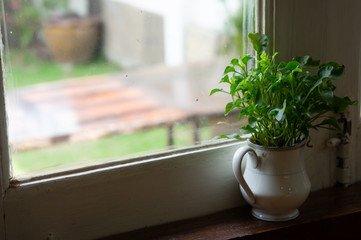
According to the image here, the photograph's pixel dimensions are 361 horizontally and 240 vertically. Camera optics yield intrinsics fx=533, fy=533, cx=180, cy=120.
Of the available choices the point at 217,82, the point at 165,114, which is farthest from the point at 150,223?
the point at 217,82

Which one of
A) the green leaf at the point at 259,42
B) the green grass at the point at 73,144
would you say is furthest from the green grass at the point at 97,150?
the green leaf at the point at 259,42

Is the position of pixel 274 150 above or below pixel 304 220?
above

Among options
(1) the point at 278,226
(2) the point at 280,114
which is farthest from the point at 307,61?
(1) the point at 278,226

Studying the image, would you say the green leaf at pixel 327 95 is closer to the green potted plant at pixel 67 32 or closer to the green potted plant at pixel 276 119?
the green potted plant at pixel 276 119

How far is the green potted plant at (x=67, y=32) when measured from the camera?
1017mm

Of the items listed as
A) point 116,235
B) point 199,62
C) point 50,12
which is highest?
point 50,12

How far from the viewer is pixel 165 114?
121 cm

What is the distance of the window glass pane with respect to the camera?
3.34ft

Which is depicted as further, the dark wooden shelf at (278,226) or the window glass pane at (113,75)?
the dark wooden shelf at (278,226)

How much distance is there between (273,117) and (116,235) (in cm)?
41

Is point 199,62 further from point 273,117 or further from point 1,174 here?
point 1,174

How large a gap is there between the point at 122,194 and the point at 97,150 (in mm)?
107

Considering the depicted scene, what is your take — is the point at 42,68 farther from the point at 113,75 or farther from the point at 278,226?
the point at 278,226

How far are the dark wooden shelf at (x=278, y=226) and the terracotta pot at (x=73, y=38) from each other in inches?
15.2
